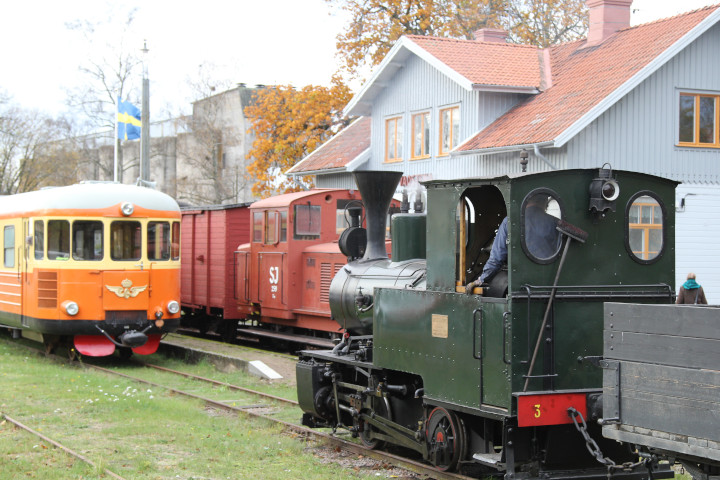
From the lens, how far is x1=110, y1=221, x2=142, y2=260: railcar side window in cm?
1523

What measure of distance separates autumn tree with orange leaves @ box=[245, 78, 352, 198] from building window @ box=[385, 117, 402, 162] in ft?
24.4

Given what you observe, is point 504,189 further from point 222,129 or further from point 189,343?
point 222,129

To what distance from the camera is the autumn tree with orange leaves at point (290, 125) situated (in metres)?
32.4

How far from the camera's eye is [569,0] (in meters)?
34.4

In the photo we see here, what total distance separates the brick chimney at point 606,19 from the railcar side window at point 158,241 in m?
12.6

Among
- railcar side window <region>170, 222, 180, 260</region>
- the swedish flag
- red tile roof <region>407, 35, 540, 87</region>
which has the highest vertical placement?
red tile roof <region>407, 35, 540, 87</region>

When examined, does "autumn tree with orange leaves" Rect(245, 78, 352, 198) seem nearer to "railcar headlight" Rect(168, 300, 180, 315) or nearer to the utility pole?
the utility pole

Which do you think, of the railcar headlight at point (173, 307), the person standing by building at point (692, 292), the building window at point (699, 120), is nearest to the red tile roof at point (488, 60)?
the building window at point (699, 120)

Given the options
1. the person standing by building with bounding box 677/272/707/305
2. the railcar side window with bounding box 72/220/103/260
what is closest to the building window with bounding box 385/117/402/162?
the person standing by building with bounding box 677/272/707/305

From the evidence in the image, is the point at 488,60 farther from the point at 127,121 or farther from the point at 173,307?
the point at 127,121

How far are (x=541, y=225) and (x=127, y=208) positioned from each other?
998 centimetres

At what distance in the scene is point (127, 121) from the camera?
2847 cm

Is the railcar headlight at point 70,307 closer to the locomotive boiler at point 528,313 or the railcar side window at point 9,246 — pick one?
the railcar side window at point 9,246

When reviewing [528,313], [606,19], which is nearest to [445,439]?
[528,313]
